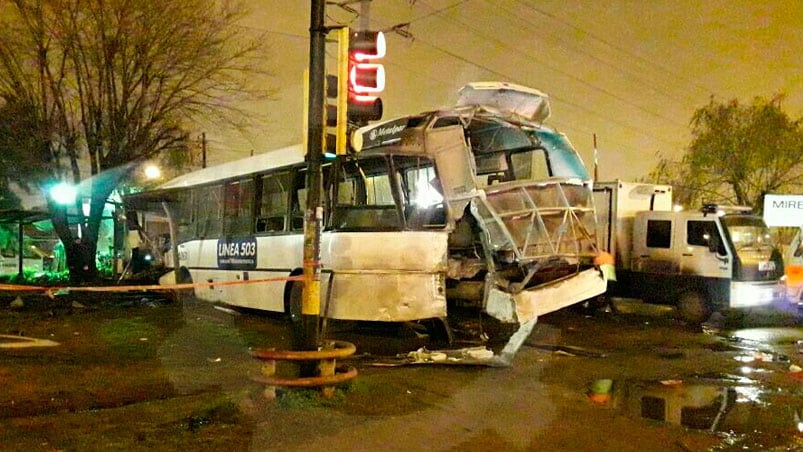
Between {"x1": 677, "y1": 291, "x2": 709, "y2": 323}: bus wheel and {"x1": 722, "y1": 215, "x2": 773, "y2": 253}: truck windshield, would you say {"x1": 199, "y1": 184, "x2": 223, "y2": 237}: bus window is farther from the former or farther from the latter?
{"x1": 722, "y1": 215, "x2": 773, "y2": 253}: truck windshield

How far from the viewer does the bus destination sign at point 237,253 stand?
42.5 ft

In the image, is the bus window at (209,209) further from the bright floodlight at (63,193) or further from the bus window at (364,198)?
the bright floodlight at (63,193)

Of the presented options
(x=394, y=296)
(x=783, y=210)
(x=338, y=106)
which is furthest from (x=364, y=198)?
(x=783, y=210)

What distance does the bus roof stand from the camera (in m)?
12.5

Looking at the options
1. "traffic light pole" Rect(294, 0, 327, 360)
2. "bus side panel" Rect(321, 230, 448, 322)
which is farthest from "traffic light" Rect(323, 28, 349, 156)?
"bus side panel" Rect(321, 230, 448, 322)

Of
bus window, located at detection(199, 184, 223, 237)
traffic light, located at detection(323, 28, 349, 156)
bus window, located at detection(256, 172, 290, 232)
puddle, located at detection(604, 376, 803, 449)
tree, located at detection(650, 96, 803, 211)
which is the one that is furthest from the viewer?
tree, located at detection(650, 96, 803, 211)

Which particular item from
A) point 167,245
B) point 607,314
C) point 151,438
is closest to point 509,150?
point 607,314

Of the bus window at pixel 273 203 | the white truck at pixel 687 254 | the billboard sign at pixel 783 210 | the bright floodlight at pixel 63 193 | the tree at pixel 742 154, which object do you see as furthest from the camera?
the tree at pixel 742 154

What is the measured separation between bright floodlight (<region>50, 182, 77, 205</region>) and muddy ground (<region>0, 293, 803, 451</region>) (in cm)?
895

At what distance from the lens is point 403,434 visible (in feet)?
20.3

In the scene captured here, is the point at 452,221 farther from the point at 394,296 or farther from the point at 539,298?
the point at 539,298

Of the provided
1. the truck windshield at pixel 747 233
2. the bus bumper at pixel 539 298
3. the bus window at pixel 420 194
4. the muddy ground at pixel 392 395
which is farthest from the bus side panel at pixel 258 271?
the truck windshield at pixel 747 233

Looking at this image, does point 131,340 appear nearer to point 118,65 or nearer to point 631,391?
point 631,391

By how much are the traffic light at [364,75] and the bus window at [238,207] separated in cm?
640
